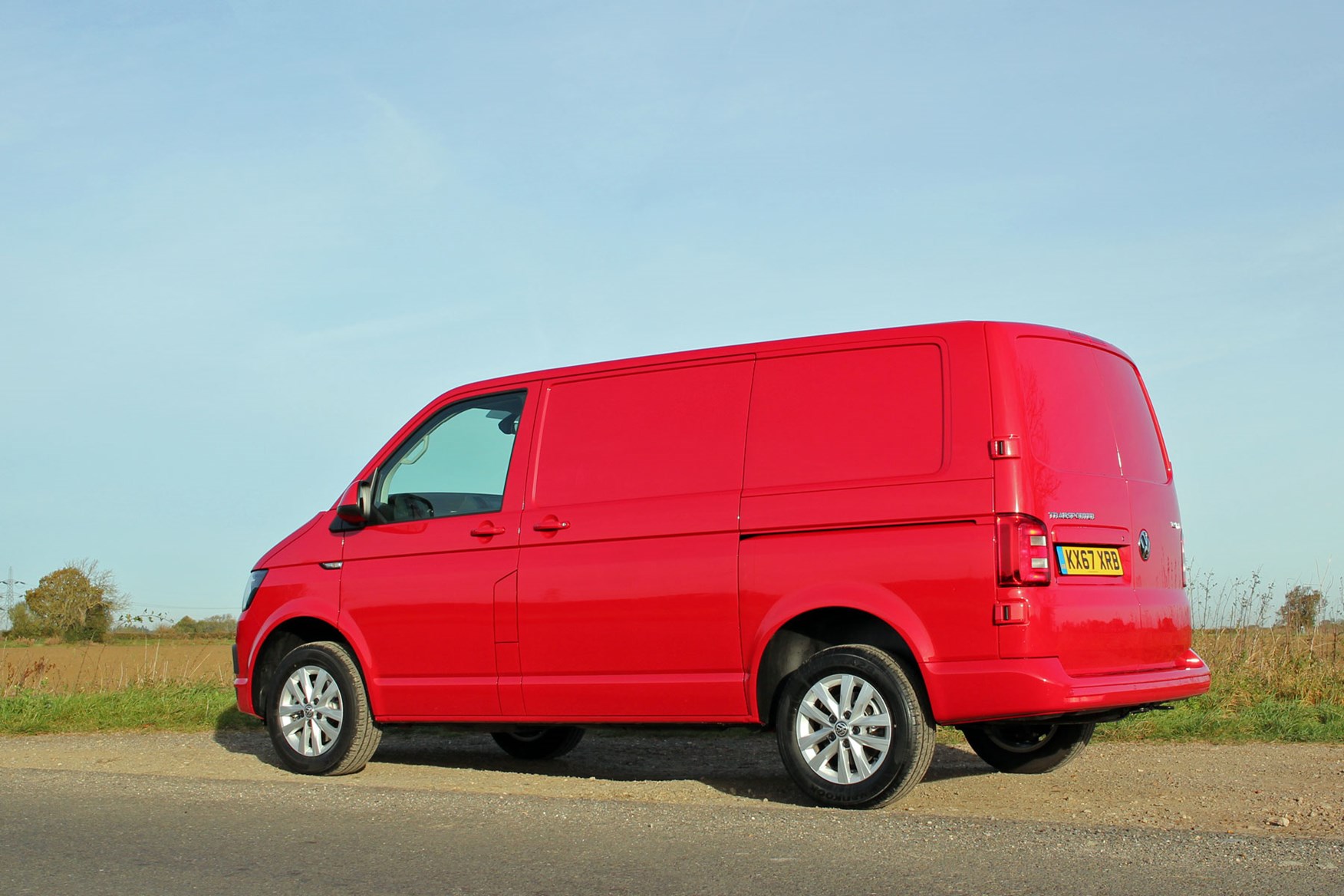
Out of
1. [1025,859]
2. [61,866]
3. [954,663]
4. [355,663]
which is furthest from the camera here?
[355,663]

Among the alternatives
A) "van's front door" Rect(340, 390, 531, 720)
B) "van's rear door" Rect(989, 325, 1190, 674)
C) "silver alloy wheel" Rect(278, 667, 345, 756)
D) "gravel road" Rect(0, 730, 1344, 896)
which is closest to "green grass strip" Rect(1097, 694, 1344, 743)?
"gravel road" Rect(0, 730, 1344, 896)

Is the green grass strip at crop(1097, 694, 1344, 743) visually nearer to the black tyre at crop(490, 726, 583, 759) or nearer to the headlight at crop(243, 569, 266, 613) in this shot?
the black tyre at crop(490, 726, 583, 759)

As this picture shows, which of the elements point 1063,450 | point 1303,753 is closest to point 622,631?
point 1063,450

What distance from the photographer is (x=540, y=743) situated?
931 centimetres

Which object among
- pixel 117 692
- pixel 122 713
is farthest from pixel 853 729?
pixel 117 692

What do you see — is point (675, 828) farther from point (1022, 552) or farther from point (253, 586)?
point (253, 586)

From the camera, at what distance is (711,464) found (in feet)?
22.8

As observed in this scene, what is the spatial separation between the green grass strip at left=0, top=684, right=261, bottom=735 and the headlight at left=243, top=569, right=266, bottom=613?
3.09 meters

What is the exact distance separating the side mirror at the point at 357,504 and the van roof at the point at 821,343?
3.69ft

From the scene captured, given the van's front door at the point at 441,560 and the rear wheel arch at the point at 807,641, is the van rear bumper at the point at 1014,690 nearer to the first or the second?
the rear wheel arch at the point at 807,641

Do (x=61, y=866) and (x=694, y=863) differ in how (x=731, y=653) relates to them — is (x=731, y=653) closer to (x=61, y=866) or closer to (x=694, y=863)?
(x=694, y=863)

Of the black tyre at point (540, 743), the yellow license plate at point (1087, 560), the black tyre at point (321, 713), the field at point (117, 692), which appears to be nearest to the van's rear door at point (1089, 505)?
the yellow license plate at point (1087, 560)

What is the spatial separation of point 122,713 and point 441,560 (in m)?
5.91

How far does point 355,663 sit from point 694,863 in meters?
3.68
